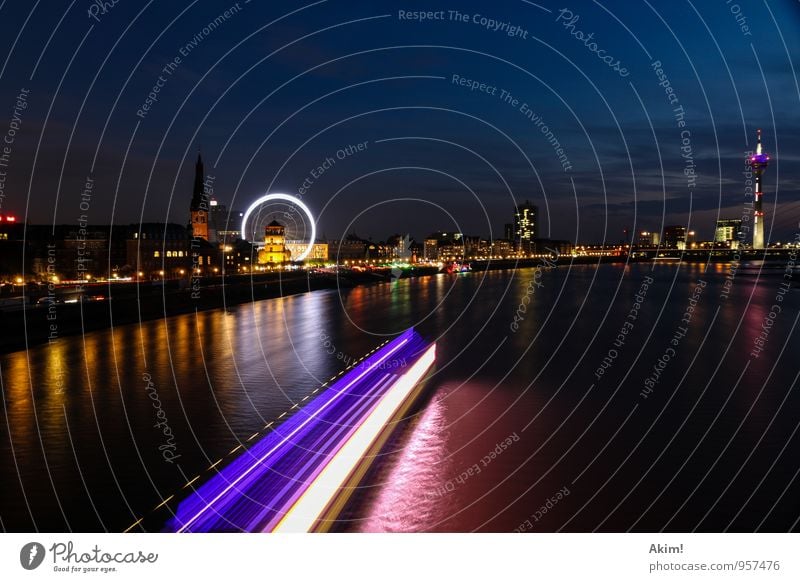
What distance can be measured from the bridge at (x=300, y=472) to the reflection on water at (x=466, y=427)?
532 mm

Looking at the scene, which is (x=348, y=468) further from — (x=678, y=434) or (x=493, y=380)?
(x=493, y=380)

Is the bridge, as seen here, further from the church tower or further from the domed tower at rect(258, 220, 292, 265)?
the domed tower at rect(258, 220, 292, 265)

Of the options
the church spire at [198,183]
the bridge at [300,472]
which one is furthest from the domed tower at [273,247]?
the bridge at [300,472]

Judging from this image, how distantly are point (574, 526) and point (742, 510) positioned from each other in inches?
106

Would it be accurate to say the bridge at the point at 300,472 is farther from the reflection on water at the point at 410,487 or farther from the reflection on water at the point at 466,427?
the reflection on water at the point at 466,427

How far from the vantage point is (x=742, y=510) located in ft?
33.7

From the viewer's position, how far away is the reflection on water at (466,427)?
10172 mm

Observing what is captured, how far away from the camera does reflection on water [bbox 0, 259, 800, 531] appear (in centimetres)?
1017
